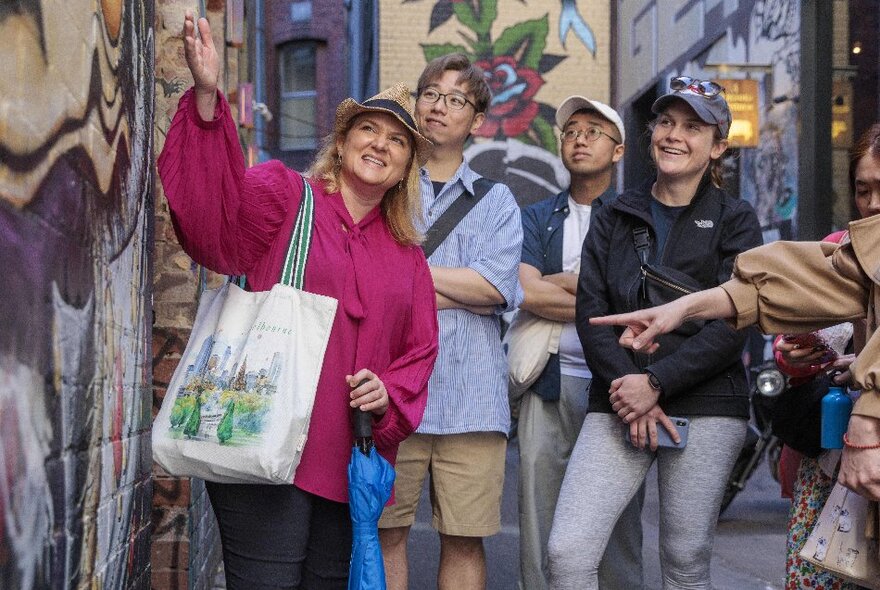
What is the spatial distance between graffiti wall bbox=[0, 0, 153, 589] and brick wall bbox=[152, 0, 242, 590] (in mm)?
779

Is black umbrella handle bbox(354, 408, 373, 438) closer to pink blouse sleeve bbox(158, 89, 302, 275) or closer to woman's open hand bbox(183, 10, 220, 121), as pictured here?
pink blouse sleeve bbox(158, 89, 302, 275)

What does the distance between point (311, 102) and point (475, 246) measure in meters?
24.4

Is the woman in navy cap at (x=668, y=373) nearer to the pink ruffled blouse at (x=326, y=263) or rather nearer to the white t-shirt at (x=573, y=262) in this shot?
the white t-shirt at (x=573, y=262)

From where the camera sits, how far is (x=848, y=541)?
290 cm

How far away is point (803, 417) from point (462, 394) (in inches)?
47.9

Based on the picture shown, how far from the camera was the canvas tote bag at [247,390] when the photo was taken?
295cm

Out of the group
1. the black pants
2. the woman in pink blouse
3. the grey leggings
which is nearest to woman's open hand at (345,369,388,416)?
the woman in pink blouse

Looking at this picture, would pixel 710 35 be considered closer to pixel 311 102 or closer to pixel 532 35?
pixel 532 35

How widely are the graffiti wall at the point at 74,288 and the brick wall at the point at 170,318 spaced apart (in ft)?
2.56

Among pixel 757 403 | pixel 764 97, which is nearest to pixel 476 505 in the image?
pixel 757 403

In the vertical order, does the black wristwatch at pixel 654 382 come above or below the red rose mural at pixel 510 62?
below

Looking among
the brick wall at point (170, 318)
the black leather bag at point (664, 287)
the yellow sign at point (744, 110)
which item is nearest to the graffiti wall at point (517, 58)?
the yellow sign at point (744, 110)

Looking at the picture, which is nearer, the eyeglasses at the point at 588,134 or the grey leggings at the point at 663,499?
the grey leggings at the point at 663,499

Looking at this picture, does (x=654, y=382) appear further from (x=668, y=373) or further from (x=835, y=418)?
(x=835, y=418)
